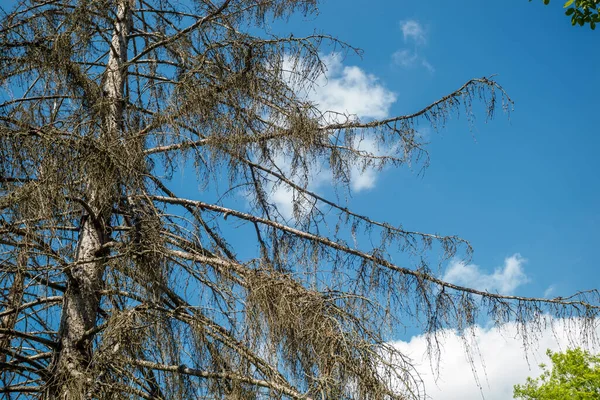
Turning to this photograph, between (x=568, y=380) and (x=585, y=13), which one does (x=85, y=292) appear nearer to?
(x=585, y=13)

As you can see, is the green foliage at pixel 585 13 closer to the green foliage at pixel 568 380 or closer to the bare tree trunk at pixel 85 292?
the bare tree trunk at pixel 85 292

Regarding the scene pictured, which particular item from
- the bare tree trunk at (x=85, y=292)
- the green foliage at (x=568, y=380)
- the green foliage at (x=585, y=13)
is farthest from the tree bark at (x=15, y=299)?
the green foliage at (x=568, y=380)

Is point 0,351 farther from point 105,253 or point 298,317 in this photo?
point 298,317

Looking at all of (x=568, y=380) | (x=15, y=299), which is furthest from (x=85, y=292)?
(x=568, y=380)

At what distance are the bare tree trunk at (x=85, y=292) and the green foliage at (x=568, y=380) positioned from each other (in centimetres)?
1269

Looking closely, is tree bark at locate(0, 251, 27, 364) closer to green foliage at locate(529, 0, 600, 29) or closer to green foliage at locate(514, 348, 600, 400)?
green foliage at locate(529, 0, 600, 29)

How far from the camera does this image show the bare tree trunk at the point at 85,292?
310cm

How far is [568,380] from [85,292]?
13901 mm

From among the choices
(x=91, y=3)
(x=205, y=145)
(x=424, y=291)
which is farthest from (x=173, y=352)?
(x=91, y=3)

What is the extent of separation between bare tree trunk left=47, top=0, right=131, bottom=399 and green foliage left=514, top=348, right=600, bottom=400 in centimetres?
1269

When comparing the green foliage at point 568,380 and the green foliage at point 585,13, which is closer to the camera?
the green foliage at point 585,13

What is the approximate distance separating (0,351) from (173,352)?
0.95m

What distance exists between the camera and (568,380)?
14.9 metres

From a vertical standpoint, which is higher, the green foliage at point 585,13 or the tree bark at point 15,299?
the green foliage at point 585,13
